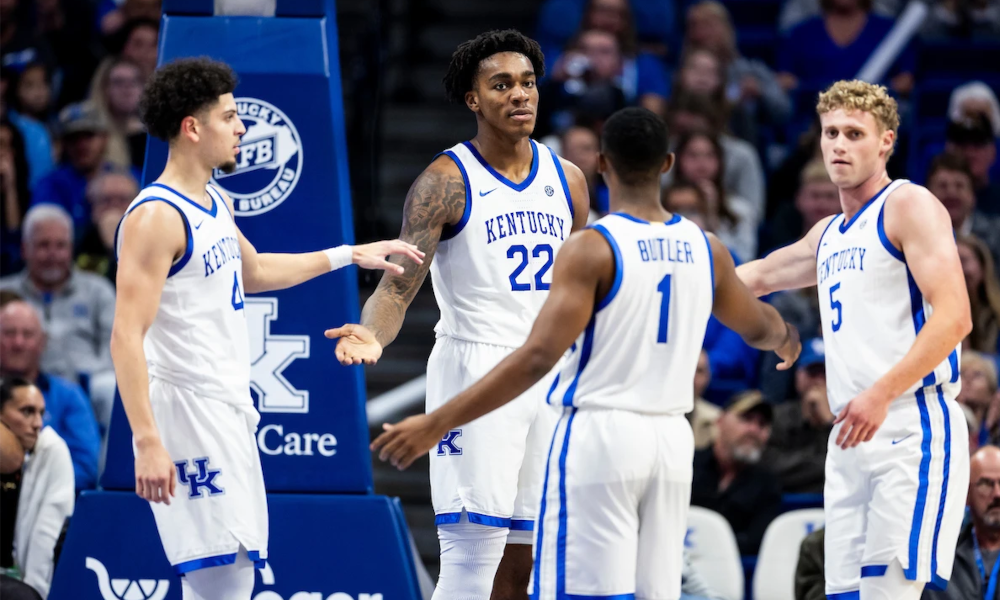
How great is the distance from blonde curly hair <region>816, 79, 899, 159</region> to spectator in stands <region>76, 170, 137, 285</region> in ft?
17.6

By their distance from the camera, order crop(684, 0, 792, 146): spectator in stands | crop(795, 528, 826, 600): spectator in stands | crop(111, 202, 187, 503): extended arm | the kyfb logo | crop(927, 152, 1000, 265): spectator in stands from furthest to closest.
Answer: crop(684, 0, 792, 146): spectator in stands
crop(927, 152, 1000, 265): spectator in stands
crop(795, 528, 826, 600): spectator in stands
the kyfb logo
crop(111, 202, 187, 503): extended arm

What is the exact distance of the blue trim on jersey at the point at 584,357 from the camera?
13.5 feet

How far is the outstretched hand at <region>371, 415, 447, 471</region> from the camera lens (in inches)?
155

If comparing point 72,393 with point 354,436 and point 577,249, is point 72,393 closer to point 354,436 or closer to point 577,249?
point 354,436

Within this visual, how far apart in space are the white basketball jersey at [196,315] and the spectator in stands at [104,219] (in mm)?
4510

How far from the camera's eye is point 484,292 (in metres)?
5.09

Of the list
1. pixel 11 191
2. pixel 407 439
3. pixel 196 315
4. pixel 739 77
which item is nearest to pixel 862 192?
pixel 407 439

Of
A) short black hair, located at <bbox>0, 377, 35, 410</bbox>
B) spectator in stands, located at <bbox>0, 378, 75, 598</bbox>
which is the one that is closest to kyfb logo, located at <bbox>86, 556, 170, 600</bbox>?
spectator in stands, located at <bbox>0, 378, 75, 598</bbox>

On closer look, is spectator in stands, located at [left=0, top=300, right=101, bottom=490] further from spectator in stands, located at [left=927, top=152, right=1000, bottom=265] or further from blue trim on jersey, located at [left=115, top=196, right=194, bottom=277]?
spectator in stands, located at [left=927, top=152, right=1000, bottom=265]

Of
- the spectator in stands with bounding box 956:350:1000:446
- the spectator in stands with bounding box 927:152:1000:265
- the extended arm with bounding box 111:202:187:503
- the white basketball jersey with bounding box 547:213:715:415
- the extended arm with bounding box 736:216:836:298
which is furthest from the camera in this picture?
the spectator in stands with bounding box 927:152:1000:265

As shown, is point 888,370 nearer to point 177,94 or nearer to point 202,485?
point 202,485

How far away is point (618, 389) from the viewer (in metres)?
4.09

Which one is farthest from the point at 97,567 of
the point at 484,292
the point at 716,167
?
the point at 716,167

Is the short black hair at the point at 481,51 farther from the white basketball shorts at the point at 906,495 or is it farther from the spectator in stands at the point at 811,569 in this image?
the spectator in stands at the point at 811,569
